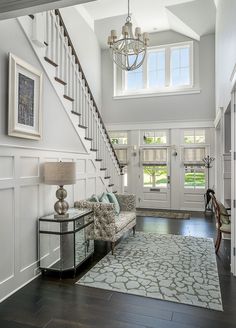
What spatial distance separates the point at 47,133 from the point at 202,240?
10.9ft

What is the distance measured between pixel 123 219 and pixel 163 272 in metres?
1.27

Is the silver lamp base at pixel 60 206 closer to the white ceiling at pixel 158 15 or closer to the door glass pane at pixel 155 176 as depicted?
the door glass pane at pixel 155 176

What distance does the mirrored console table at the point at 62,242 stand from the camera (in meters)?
3.22

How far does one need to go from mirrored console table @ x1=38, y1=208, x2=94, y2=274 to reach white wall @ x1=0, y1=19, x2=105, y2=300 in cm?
13

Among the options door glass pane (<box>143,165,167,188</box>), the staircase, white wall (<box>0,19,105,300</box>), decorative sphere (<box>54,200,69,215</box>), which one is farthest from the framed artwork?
door glass pane (<box>143,165,167,188</box>)

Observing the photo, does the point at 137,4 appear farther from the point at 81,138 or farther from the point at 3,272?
the point at 3,272

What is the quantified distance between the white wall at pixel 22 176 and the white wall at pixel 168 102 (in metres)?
4.58

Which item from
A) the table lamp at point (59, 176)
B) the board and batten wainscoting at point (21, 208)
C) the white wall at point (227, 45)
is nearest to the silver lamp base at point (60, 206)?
the table lamp at point (59, 176)

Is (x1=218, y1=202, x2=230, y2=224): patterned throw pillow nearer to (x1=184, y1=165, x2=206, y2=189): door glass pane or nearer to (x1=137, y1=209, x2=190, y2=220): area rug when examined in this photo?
(x1=137, y1=209, x2=190, y2=220): area rug

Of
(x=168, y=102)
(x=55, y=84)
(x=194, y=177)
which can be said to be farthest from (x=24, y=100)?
(x=194, y=177)

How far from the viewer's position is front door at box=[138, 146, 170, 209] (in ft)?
26.0

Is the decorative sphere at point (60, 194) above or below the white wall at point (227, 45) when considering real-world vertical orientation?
below

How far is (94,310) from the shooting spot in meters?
2.47

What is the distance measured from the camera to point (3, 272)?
2.66m
